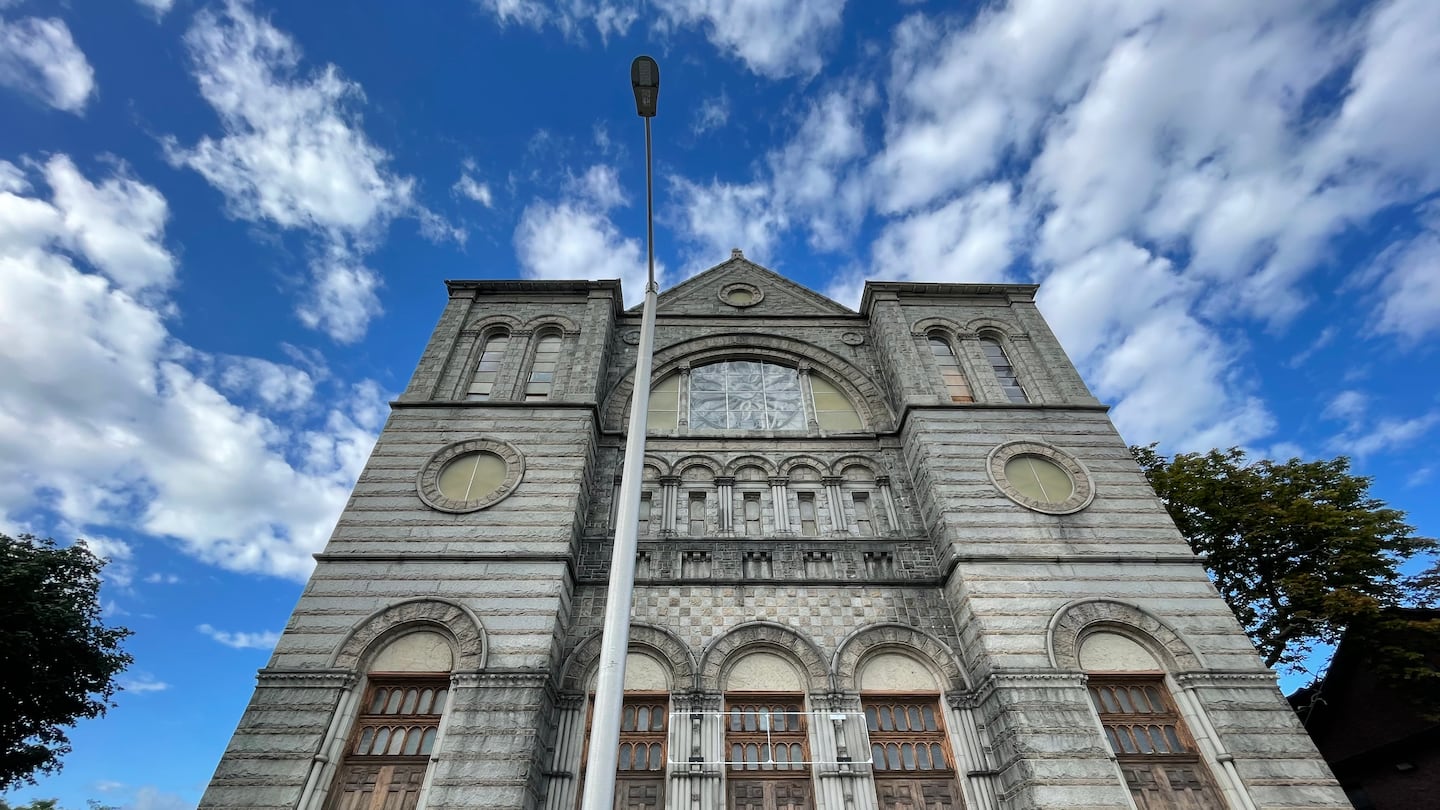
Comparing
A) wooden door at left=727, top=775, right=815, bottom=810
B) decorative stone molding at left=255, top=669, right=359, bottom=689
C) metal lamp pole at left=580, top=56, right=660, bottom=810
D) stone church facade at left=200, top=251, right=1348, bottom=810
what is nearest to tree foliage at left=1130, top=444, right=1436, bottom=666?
stone church facade at left=200, top=251, right=1348, bottom=810

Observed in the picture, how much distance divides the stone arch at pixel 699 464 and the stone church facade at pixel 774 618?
0.05 metres

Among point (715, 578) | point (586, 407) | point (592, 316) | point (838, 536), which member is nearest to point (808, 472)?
point (838, 536)

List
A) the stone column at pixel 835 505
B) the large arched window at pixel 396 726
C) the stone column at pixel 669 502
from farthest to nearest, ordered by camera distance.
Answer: the stone column at pixel 835 505, the stone column at pixel 669 502, the large arched window at pixel 396 726

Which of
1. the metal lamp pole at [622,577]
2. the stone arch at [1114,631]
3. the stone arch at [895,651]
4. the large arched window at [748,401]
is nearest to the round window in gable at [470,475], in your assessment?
the large arched window at [748,401]

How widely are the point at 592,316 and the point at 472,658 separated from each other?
9.60 m

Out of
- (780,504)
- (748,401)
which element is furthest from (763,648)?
(748,401)

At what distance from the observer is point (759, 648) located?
1273 centimetres

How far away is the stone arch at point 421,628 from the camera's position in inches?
449

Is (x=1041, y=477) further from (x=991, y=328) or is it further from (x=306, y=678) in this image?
(x=306, y=678)

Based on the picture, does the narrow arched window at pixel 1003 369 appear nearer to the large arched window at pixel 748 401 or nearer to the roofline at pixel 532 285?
the large arched window at pixel 748 401

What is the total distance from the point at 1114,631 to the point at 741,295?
13.1m

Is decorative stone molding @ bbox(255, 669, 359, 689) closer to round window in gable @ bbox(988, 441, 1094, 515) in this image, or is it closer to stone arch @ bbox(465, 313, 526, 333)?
stone arch @ bbox(465, 313, 526, 333)

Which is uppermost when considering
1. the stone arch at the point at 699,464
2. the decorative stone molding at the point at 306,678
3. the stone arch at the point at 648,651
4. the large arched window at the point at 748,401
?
the large arched window at the point at 748,401

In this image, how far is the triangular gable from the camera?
1988 centimetres
